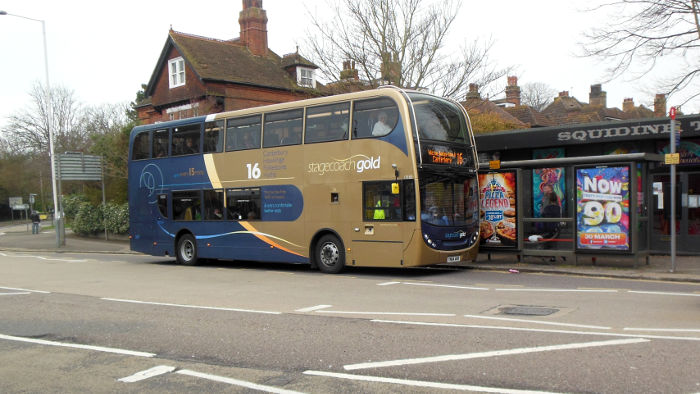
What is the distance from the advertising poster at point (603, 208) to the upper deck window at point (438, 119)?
2966mm

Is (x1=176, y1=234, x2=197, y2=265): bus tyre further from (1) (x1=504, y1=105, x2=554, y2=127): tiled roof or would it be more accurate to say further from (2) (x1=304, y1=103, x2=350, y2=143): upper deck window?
(1) (x1=504, y1=105, x2=554, y2=127): tiled roof

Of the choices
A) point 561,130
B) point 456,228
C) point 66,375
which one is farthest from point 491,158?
point 66,375

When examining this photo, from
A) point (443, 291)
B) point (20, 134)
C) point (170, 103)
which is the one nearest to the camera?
point (443, 291)

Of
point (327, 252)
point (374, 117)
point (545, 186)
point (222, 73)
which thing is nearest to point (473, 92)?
point (545, 186)

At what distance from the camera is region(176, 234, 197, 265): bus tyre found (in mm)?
17797

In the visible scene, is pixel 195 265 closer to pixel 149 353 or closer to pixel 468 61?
pixel 149 353

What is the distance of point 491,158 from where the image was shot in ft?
60.2

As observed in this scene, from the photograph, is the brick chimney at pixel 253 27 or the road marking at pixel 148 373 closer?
the road marking at pixel 148 373

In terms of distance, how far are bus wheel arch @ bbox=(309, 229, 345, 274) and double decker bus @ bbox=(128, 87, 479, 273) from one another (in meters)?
0.03

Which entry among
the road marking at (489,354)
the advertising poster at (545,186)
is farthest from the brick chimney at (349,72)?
the road marking at (489,354)

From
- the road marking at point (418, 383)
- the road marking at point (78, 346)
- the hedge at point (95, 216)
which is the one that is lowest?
the road marking at point (78, 346)

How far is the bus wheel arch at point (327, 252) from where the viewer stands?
14.1 meters

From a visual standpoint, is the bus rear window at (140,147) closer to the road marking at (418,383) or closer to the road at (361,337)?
the road at (361,337)

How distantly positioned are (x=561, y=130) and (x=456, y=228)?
5.30 meters
